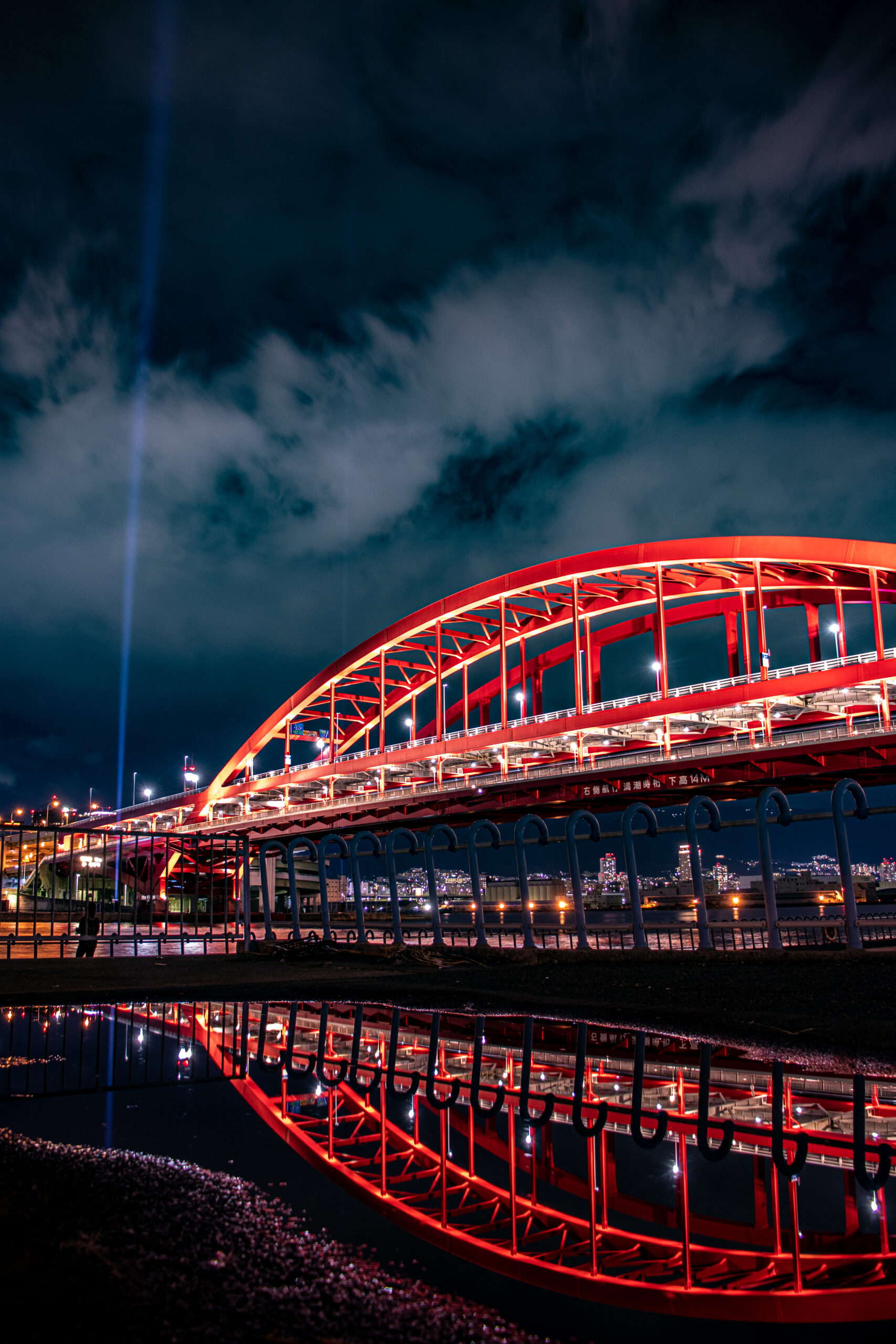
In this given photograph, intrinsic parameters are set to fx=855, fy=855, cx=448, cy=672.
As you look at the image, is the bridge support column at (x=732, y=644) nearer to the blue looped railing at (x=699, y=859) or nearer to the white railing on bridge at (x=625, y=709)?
Result: the white railing on bridge at (x=625, y=709)

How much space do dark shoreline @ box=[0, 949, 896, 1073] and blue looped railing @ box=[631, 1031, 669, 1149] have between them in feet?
5.04

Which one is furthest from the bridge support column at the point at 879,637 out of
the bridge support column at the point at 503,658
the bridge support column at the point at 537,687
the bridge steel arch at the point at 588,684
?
the bridge support column at the point at 537,687

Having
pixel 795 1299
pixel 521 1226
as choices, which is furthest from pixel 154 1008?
pixel 795 1299

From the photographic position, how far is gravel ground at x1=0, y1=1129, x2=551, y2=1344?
2.51m

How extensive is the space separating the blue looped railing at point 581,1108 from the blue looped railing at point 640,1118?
0.55 feet

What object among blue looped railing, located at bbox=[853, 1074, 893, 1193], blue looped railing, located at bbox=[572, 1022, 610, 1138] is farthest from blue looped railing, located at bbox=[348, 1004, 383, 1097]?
blue looped railing, located at bbox=[853, 1074, 893, 1193]

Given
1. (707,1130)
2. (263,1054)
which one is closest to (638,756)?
(263,1054)

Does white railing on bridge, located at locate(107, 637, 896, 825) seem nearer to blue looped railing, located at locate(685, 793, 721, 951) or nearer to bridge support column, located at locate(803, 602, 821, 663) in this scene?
bridge support column, located at locate(803, 602, 821, 663)

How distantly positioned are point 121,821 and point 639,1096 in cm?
9930

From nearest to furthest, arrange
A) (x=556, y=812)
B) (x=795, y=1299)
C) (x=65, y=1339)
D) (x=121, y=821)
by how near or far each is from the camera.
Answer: (x=65, y=1339), (x=795, y=1299), (x=556, y=812), (x=121, y=821)

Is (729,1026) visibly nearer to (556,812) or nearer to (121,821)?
(556,812)

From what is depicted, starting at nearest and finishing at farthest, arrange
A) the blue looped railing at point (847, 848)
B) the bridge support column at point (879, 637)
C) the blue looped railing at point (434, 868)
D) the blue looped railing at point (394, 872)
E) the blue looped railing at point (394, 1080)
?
the blue looped railing at point (394, 1080) < the blue looped railing at point (847, 848) < the blue looped railing at point (434, 868) < the blue looped railing at point (394, 872) < the bridge support column at point (879, 637)

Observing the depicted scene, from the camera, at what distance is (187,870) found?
275ft

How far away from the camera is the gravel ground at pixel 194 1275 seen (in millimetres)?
2510
